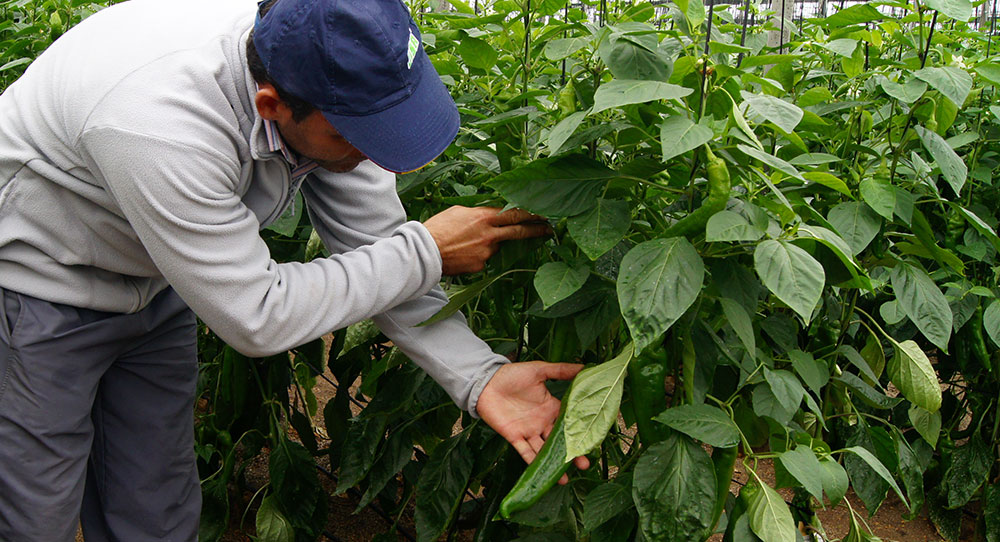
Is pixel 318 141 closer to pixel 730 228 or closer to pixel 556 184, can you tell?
pixel 556 184

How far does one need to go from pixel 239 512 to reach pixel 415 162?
1913 mm

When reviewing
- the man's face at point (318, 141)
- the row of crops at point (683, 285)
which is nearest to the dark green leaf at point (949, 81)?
the row of crops at point (683, 285)

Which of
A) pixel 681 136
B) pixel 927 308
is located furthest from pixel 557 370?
pixel 927 308

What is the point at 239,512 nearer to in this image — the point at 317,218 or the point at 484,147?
the point at 317,218

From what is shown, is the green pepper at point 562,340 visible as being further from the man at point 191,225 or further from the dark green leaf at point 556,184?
the dark green leaf at point 556,184

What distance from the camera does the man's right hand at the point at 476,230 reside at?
173cm

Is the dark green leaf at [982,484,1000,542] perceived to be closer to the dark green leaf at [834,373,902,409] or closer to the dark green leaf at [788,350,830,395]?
the dark green leaf at [834,373,902,409]

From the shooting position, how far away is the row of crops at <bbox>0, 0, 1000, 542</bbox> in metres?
1.48

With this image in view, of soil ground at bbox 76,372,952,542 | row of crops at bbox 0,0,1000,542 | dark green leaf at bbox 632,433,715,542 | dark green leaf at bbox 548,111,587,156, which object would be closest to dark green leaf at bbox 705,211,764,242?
row of crops at bbox 0,0,1000,542

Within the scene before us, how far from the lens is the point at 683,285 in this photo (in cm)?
137

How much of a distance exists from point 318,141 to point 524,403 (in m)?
0.63

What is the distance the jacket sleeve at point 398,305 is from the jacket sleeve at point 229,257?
13 centimetres

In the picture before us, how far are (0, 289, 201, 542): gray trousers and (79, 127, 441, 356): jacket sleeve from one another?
0.42 metres

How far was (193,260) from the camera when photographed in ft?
4.96
